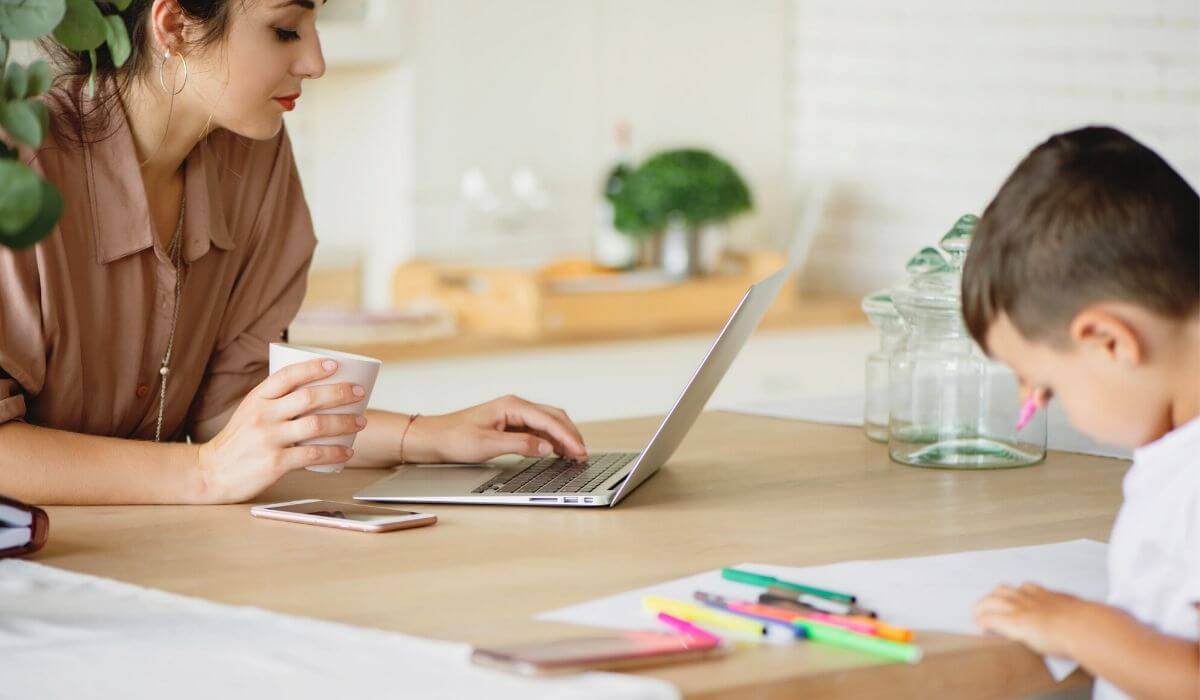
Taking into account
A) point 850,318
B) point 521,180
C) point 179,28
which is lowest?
point 850,318

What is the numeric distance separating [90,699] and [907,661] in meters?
0.52

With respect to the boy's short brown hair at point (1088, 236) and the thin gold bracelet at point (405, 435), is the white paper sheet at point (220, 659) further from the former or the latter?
the thin gold bracelet at point (405, 435)

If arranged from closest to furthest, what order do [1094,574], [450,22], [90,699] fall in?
[90,699] < [1094,574] < [450,22]

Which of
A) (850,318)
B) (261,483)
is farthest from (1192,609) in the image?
(850,318)

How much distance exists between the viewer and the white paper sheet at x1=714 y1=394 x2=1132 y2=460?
6.46 ft

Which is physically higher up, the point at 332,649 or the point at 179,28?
the point at 179,28

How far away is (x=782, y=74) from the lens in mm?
4570

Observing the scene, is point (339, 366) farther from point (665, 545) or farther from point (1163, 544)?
point (1163, 544)

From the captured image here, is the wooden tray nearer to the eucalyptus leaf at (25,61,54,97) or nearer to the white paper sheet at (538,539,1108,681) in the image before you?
the white paper sheet at (538,539,1108,681)

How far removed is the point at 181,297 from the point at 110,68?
27cm

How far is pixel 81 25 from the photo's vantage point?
1230 millimetres

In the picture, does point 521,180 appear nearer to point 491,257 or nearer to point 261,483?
point 491,257

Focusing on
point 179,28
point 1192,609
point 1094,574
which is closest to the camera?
point 1192,609

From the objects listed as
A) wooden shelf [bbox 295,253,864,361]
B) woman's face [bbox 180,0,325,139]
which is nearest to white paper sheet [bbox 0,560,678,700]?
woman's face [bbox 180,0,325,139]
